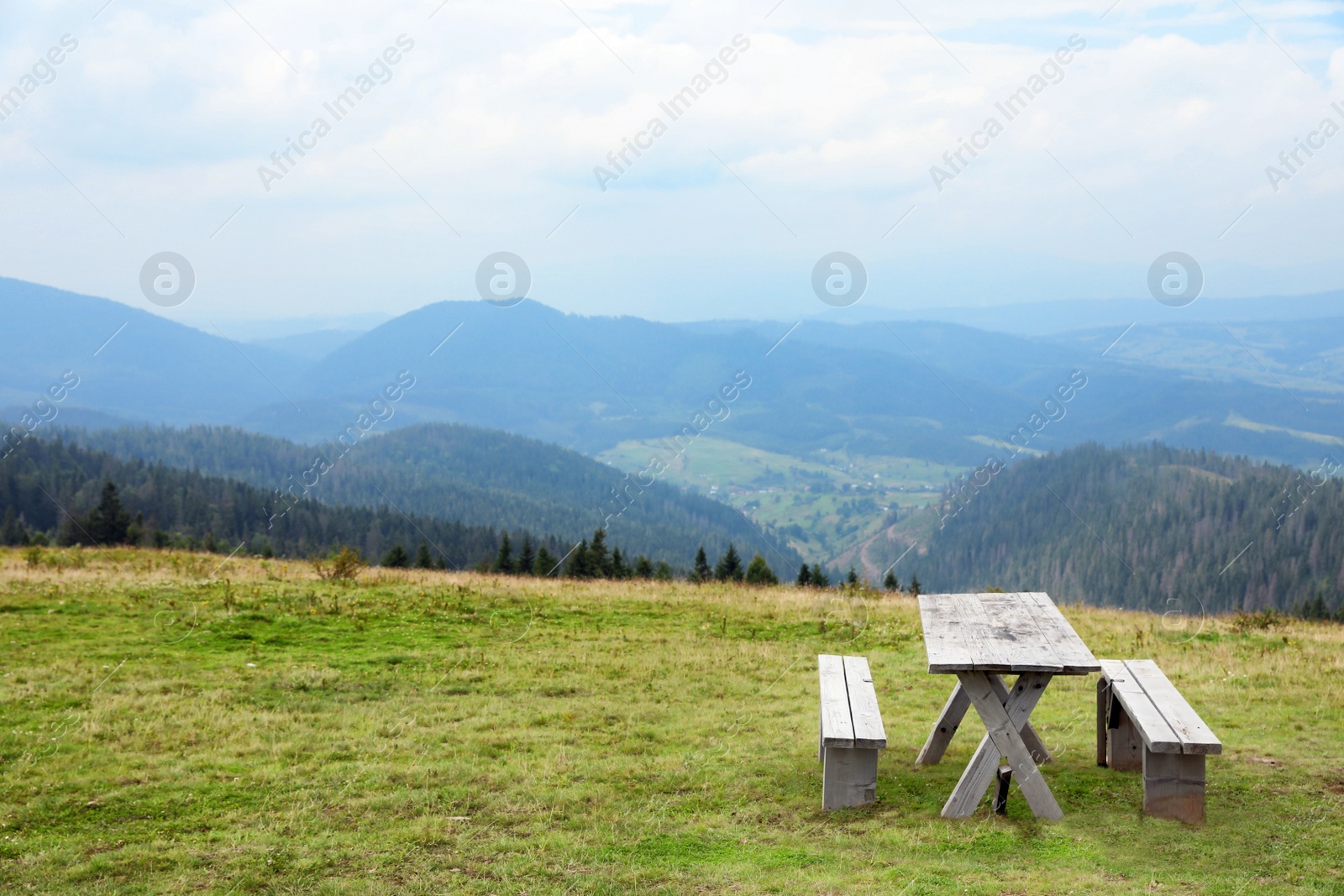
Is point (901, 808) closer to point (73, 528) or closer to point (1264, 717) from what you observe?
point (1264, 717)

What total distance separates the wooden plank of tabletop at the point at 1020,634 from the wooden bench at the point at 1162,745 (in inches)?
37.9

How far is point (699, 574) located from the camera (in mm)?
27562

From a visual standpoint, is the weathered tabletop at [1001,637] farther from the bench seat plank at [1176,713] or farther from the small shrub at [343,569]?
the small shrub at [343,569]

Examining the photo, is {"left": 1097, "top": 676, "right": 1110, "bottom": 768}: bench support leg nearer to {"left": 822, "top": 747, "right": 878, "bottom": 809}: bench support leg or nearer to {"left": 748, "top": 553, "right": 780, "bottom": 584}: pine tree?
{"left": 822, "top": 747, "right": 878, "bottom": 809}: bench support leg

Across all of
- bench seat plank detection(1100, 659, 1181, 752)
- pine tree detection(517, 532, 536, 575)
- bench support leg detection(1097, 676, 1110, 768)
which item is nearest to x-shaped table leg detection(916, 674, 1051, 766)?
bench support leg detection(1097, 676, 1110, 768)

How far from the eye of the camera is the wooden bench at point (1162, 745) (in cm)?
702

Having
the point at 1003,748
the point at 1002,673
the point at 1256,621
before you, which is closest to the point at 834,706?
the point at 1003,748

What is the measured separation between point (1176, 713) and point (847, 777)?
9.10 feet

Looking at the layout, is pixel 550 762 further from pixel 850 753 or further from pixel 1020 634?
pixel 1020 634

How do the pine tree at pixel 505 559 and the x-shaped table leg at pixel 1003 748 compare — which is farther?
the pine tree at pixel 505 559

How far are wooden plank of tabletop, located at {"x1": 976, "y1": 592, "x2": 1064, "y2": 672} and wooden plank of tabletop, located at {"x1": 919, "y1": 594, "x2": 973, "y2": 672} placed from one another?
0.98ft

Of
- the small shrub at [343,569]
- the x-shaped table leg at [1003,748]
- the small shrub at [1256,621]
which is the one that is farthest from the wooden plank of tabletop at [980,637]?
the small shrub at [343,569]

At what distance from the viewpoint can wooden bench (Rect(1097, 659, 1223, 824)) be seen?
23.0 ft

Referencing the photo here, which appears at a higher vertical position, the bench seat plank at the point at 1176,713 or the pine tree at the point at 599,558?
the pine tree at the point at 599,558
